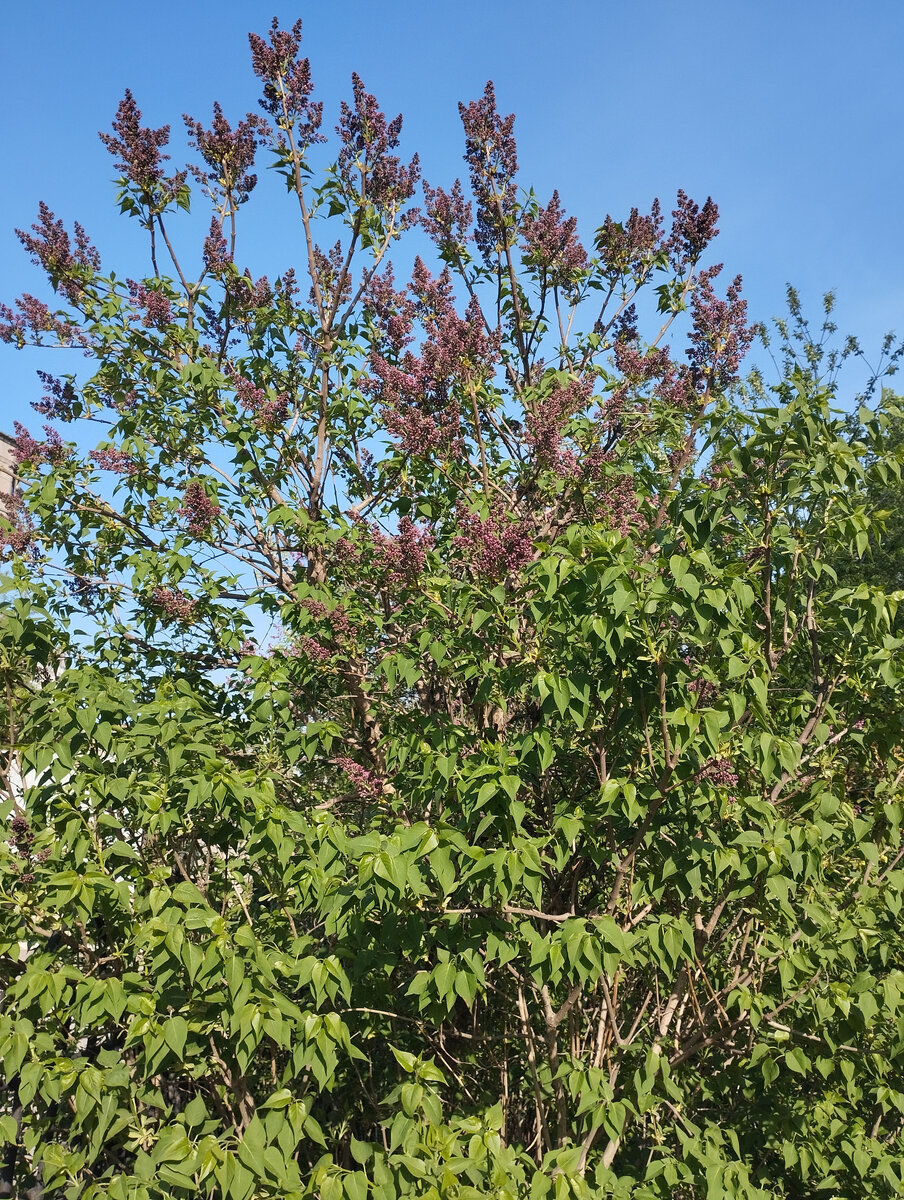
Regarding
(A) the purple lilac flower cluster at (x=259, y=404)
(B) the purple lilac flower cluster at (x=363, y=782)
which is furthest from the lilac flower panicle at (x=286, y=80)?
(B) the purple lilac flower cluster at (x=363, y=782)

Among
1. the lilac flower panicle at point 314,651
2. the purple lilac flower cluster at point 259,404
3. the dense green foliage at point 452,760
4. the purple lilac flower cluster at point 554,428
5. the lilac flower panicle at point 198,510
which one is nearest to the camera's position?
the dense green foliage at point 452,760

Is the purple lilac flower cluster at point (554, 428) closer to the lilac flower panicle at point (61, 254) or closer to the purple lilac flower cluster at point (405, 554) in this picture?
the purple lilac flower cluster at point (405, 554)

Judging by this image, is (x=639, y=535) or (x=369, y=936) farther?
(x=639, y=535)

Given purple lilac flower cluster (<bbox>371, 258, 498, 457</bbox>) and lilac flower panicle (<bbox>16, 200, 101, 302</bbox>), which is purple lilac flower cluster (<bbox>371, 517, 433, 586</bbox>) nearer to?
purple lilac flower cluster (<bbox>371, 258, 498, 457</bbox>)

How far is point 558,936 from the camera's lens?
2469 millimetres

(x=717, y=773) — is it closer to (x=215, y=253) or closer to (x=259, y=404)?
(x=259, y=404)

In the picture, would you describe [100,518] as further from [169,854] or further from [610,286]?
[610,286]

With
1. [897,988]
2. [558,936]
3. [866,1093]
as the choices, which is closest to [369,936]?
[558,936]

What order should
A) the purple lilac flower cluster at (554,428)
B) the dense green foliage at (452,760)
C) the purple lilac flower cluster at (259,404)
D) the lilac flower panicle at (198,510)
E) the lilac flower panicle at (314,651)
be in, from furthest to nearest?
the purple lilac flower cluster at (259,404) < the lilac flower panicle at (198,510) < the purple lilac flower cluster at (554,428) < the lilac flower panicle at (314,651) < the dense green foliage at (452,760)

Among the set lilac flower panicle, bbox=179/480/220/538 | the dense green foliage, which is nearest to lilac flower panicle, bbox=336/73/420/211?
the dense green foliage

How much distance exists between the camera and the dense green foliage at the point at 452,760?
2.53 m

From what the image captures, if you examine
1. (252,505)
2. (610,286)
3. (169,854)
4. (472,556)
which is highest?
(610,286)

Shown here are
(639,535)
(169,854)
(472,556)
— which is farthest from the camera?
(169,854)

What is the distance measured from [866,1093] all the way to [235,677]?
3037 mm
